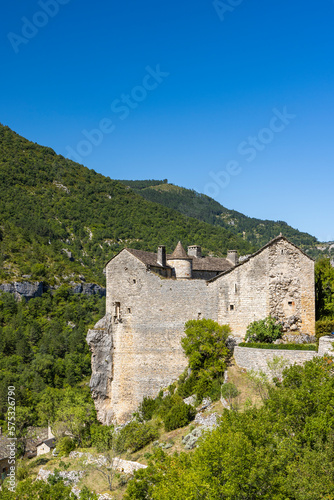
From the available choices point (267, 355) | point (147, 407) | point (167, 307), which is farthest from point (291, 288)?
point (147, 407)

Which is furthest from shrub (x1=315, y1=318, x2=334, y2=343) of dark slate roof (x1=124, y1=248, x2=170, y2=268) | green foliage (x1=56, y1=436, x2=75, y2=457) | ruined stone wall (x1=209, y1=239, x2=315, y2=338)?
green foliage (x1=56, y1=436, x2=75, y2=457)

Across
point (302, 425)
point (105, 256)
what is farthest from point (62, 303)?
point (302, 425)

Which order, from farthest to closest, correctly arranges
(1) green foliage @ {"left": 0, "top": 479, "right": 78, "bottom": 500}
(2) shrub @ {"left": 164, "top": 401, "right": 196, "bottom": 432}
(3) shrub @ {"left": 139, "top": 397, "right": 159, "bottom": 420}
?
(3) shrub @ {"left": 139, "top": 397, "right": 159, "bottom": 420} < (2) shrub @ {"left": 164, "top": 401, "right": 196, "bottom": 432} < (1) green foliage @ {"left": 0, "top": 479, "right": 78, "bottom": 500}

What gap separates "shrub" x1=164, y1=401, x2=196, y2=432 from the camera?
33000 mm

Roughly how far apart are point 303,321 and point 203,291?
8776 mm

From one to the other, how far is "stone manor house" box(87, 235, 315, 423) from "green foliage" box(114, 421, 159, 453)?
5454 millimetres

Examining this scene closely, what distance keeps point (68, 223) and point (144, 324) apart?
112 metres

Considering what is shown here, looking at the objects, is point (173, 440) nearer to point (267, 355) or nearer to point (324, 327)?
point (267, 355)

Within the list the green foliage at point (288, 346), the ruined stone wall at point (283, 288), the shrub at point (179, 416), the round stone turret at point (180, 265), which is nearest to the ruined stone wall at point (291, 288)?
the ruined stone wall at point (283, 288)

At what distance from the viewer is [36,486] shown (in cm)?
2356

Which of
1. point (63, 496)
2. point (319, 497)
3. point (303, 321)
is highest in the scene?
point (303, 321)

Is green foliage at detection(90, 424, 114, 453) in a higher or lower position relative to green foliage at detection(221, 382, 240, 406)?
lower

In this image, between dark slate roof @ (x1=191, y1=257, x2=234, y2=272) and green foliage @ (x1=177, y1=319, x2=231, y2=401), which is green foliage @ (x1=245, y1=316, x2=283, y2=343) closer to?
green foliage @ (x1=177, y1=319, x2=231, y2=401)

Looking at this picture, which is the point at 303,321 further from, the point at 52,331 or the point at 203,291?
the point at 52,331
